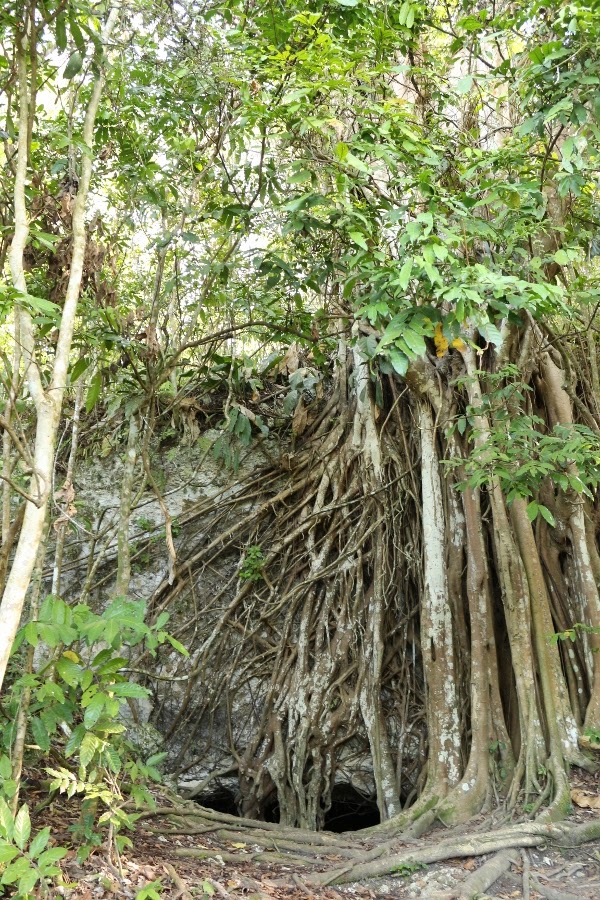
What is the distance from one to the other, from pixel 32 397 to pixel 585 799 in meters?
3.20

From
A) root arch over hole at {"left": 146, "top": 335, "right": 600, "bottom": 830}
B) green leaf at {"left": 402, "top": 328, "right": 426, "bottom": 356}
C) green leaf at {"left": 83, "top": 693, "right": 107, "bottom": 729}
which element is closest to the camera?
green leaf at {"left": 83, "top": 693, "right": 107, "bottom": 729}

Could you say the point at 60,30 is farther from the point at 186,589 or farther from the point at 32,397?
the point at 186,589

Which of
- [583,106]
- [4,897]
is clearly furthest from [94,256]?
[4,897]

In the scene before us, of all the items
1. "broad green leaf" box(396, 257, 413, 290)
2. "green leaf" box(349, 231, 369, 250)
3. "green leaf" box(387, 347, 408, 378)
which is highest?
"green leaf" box(349, 231, 369, 250)

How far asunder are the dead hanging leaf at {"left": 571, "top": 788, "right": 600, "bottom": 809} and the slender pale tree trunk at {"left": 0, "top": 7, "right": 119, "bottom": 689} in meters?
2.83

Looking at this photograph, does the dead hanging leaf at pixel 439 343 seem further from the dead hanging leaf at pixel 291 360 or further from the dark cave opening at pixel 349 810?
the dark cave opening at pixel 349 810

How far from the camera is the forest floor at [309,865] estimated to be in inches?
114

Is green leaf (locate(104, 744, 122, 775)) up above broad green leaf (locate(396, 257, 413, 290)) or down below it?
below

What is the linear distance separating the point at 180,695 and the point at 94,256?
3290 mm

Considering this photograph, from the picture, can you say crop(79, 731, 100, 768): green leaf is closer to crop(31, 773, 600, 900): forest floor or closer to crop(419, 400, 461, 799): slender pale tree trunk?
crop(31, 773, 600, 900): forest floor

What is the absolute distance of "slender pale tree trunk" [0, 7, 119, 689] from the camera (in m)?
2.42

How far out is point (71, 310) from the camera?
2840 mm

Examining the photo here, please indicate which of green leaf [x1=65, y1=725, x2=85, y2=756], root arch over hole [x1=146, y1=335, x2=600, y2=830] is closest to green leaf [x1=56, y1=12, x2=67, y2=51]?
root arch over hole [x1=146, y1=335, x2=600, y2=830]

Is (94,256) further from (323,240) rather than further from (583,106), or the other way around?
(583,106)
